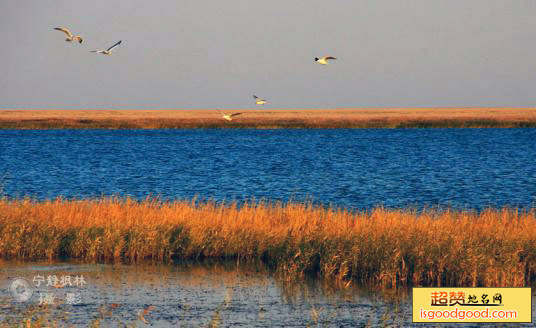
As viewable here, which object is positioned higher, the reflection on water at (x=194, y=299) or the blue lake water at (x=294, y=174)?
the reflection on water at (x=194, y=299)

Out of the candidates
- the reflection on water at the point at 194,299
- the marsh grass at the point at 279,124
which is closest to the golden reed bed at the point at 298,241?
the reflection on water at the point at 194,299

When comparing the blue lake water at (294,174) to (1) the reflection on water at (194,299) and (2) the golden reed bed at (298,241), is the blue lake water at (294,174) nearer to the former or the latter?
(2) the golden reed bed at (298,241)

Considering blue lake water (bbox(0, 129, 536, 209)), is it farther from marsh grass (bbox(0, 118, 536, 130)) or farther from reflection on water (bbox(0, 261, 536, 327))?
marsh grass (bbox(0, 118, 536, 130))

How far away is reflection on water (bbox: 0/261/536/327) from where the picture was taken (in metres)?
12.6

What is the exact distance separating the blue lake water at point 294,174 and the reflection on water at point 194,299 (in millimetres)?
7380

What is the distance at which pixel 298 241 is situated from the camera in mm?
17281

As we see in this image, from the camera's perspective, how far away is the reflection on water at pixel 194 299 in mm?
12641

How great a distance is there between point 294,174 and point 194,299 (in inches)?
1469

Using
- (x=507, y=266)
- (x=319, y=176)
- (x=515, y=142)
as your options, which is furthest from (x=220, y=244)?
(x=515, y=142)

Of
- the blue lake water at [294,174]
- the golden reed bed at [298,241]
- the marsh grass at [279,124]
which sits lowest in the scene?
the marsh grass at [279,124]

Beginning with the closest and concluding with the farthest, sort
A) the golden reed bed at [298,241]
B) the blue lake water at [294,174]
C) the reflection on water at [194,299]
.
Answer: the reflection on water at [194,299]
the golden reed bed at [298,241]
the blue lake water at [294,174]

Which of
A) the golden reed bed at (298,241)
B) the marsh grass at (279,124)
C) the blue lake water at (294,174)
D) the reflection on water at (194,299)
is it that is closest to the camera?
the reflection on water at (194,299)

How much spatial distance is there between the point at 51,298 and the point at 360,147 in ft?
240

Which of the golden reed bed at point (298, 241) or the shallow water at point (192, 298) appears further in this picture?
the golden reed bed at point (298, 241)
